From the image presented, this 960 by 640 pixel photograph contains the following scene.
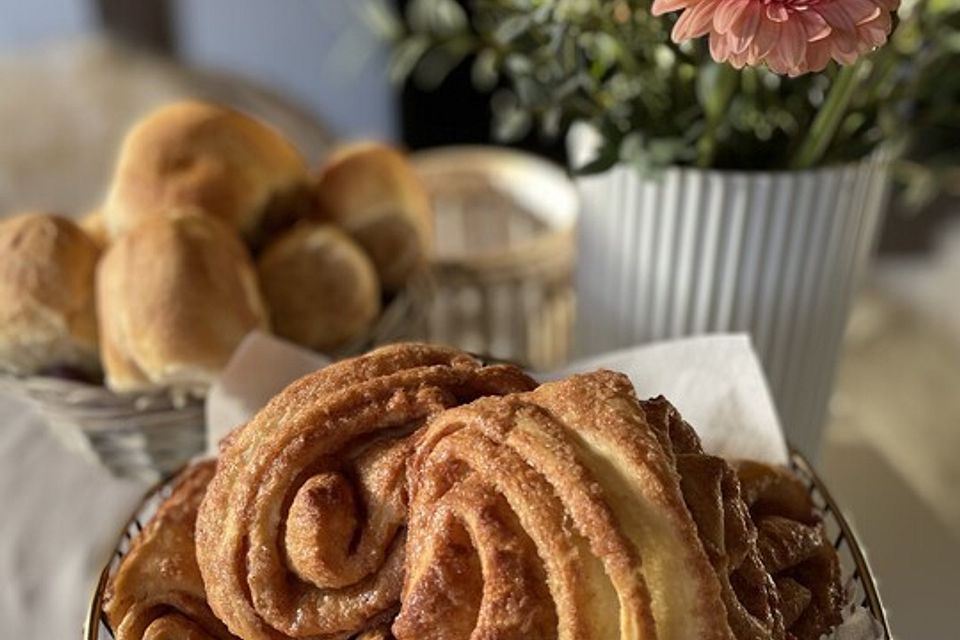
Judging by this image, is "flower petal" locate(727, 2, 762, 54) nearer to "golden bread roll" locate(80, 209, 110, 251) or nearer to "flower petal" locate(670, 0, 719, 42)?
"flower petal" locate(670, 0, 719, 42)

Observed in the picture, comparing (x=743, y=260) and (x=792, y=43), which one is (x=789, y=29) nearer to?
(x=792, y=43)

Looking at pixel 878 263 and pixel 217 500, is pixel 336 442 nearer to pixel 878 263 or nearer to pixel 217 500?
pixel 217 500

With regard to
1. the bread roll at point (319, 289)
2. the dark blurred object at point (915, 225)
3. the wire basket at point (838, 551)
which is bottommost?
the dark blurred object at point (915, 225)

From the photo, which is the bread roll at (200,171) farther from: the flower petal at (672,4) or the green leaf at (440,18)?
the flower petal at (672,4)

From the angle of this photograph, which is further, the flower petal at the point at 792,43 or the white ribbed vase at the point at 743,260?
the white ribbed vase at the point at 743,260

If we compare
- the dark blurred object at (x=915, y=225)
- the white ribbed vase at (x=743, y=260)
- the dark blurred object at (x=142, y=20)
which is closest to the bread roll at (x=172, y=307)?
the white ribbed vase at (x=743, y=260)

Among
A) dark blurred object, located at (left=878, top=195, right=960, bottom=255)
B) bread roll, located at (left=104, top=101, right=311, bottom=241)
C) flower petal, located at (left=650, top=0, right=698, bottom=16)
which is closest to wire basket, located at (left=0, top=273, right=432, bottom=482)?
bread roll, located at (left=104, top=101, right=311, bottom=241)
